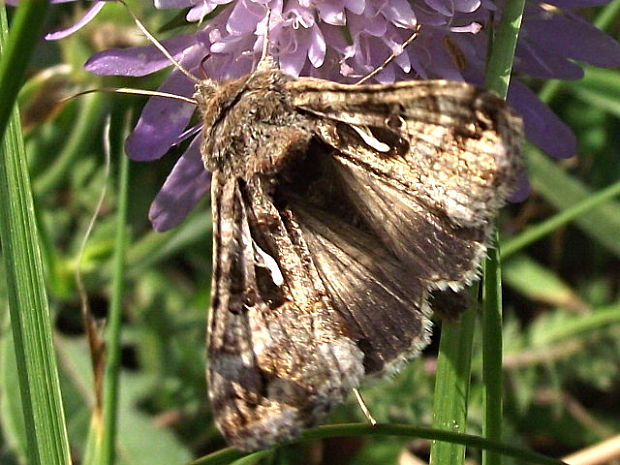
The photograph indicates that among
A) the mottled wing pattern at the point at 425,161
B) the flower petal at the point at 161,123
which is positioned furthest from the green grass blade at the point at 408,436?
the flower petal at the point at 161,123

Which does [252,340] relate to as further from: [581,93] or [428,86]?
[581,93]

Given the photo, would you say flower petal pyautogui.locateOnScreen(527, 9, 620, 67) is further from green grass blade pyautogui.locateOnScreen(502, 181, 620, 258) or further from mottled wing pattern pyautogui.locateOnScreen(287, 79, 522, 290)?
mottled wing pattern pyautogui.locateOnScreen(287, 79, 522, 290)


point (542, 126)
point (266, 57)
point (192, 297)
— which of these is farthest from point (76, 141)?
point (542, 126)

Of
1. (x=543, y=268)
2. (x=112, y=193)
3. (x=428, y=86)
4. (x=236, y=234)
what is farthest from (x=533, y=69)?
(x=112, y=193)

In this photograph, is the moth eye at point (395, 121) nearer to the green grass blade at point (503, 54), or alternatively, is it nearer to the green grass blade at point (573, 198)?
the green grass blade at point (503, 54)

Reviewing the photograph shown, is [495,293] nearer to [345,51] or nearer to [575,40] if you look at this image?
[345,51]

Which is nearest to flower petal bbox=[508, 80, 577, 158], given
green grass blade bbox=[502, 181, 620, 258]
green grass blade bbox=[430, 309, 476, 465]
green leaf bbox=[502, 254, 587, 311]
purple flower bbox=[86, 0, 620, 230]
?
purple flower bbox=[86, 0, 620, 230]
